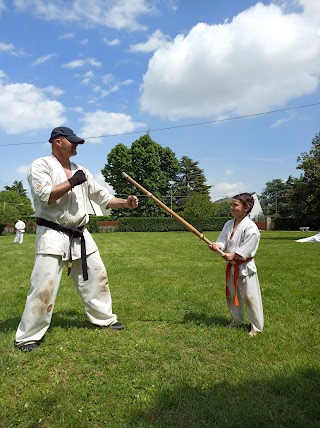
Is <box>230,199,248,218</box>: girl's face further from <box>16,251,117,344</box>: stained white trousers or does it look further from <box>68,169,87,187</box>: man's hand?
<box>16,251,117,344</box>: stained white trousers

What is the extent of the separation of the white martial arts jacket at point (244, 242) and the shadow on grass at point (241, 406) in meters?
1.59

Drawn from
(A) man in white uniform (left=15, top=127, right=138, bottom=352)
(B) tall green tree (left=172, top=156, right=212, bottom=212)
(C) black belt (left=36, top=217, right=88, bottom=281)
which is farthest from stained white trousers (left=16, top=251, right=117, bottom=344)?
(B) tall green tree (left=172, top=156, right=212, bottom=212)

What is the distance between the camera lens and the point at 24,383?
3.36m

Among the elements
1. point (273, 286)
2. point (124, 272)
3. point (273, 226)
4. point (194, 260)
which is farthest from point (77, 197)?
point (273, 226)

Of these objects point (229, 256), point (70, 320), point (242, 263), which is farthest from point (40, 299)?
point (242, 263)

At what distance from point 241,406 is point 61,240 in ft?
8.63

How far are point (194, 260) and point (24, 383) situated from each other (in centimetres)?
1013

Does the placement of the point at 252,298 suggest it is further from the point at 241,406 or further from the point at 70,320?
the point at 70,320

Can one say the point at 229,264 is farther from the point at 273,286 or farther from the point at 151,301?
the point at 273,286

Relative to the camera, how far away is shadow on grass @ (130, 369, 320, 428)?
8.98 ft

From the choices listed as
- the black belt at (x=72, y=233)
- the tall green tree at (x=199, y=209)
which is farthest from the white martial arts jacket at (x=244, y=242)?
the tall green tree at (x=199, y=209)

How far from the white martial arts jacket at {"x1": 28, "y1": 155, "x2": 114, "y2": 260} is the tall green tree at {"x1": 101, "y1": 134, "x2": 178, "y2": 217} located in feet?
154

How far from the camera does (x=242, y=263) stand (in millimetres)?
4801

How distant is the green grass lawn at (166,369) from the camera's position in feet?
9.34
